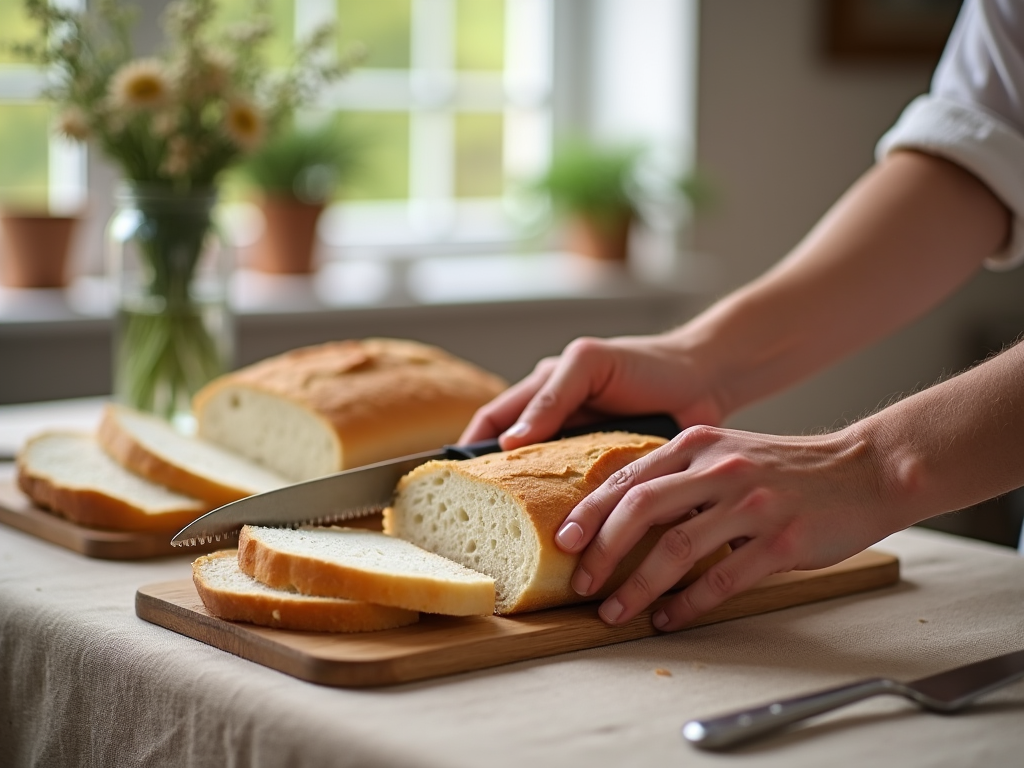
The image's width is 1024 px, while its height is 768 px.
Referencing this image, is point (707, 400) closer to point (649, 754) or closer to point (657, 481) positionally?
point (657, 481)

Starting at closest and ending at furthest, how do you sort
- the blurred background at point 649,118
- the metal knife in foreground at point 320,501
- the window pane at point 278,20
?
the metal knife in foreground at point 320,501 → the window pane at point 278,20 → the blurred background at point 649,118

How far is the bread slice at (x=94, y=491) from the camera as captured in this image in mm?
1401

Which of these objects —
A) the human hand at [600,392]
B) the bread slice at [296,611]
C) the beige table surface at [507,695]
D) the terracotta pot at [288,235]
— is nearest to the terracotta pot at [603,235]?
the terracotta pot at [288,235]

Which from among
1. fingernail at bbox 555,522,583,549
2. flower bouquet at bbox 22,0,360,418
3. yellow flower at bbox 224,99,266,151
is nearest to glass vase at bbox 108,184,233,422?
flower bouquet at bbox 22,0,360,418

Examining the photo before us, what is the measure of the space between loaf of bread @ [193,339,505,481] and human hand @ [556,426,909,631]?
1.61 ft

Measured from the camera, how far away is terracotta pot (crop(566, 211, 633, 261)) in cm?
397

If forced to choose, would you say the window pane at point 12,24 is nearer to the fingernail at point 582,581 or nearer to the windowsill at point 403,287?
the windowsill at point 403,287

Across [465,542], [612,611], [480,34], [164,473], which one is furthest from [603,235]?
[612,611]

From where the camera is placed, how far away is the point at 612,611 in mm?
1102

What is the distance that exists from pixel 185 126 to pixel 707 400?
2.92 feet

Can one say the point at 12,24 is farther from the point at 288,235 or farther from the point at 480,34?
the point at 480,34

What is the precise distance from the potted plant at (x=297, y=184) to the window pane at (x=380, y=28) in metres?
0.43

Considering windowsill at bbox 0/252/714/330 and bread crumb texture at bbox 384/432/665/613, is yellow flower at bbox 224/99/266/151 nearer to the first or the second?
bread crumb texture at bbox 384/432/665/613

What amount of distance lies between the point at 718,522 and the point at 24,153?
274 cm
